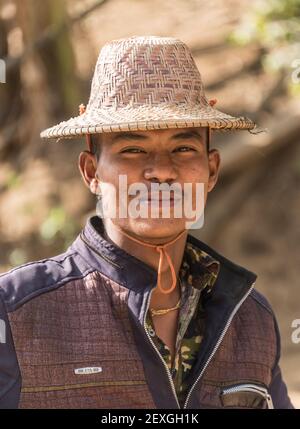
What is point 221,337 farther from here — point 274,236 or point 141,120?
point 274,236

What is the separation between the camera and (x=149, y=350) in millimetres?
2654

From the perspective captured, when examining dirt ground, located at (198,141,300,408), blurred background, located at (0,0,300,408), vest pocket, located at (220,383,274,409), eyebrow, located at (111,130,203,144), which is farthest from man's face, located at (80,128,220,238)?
dirt ground, located at (198,141,300,408)

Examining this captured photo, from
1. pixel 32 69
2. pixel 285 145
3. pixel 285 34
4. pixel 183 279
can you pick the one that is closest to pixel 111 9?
pixel 32 69

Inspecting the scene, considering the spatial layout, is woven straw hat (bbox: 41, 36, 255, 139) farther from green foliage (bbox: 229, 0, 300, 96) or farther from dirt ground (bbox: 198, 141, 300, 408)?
dirt ground (bbox: 198, 141, 300, 408)

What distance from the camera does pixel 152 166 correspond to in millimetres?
2668

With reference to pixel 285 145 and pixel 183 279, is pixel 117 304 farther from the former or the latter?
pixel 285 145

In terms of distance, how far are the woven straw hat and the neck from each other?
0.30m

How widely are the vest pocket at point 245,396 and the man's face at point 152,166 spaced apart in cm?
46

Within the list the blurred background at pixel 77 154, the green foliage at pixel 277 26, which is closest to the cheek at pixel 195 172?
the green foliage at pixel 277 26

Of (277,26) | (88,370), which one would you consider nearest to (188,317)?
(88,370)

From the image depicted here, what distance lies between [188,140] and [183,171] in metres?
0.09

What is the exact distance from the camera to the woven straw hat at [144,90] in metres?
2.70

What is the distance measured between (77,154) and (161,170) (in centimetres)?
557

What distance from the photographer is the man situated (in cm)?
256
